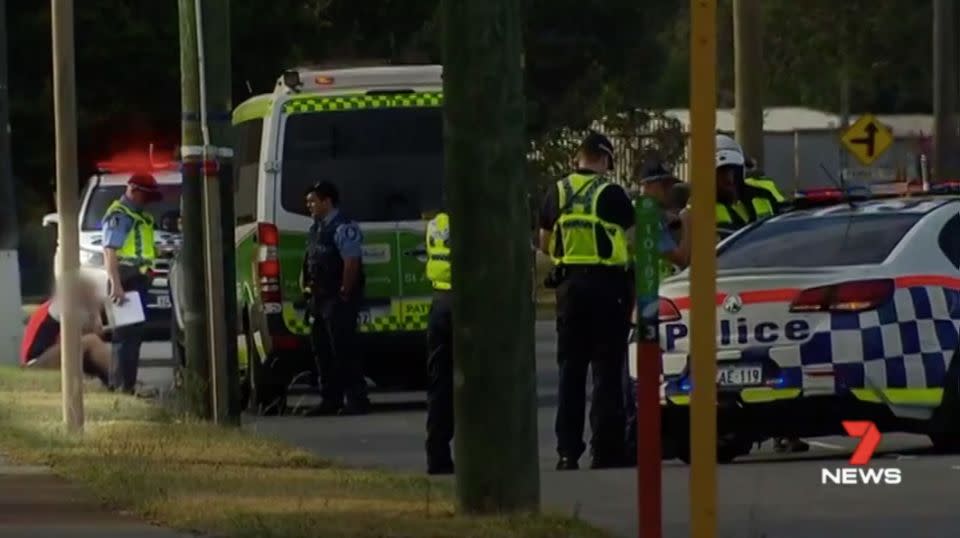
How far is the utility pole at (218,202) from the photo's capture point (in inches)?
590

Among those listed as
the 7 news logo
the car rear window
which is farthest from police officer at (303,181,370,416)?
the 7 news logo

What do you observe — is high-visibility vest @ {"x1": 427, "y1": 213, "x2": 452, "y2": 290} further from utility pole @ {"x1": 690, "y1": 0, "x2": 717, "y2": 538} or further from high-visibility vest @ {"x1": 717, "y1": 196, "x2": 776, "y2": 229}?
utility pole @ {"x1": 690, "y1": 0, "x2": 717, "y2": 538}

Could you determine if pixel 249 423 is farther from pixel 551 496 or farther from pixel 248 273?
pixel 551 496

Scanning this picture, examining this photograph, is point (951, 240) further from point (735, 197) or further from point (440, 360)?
point (440, 360)

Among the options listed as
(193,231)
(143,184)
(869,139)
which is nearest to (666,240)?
(193,231)

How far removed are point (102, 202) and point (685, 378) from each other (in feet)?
41.4

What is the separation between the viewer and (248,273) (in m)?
18.7

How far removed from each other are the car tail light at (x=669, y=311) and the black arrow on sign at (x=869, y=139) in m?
22.6

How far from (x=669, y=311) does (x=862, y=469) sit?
137 cm

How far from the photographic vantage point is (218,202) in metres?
15.1

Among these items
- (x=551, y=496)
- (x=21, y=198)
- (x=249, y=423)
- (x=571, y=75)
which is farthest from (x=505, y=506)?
(x=571, y=75)

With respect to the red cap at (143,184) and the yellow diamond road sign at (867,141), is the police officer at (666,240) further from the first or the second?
the yellow diamond road sign at (867,141)

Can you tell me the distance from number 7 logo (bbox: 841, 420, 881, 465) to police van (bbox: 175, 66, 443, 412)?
578cm

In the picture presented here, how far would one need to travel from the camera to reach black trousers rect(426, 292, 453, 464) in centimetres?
1343
